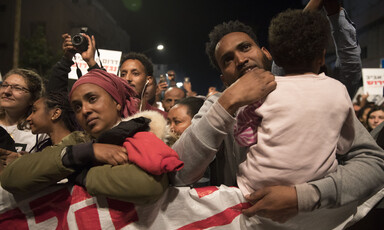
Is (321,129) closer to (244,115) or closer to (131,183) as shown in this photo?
(244,115)

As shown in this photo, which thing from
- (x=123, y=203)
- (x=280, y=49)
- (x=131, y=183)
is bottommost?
(x=123, y=203)

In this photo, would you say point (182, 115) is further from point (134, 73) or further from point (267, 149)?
point (267, 149)

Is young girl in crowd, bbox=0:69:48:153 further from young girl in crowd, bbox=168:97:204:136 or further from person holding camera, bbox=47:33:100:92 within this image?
young girl in crowd, bbox=168:97:204:136

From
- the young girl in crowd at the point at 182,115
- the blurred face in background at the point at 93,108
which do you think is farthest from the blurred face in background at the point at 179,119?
the blurred face in background at the point at 93,108

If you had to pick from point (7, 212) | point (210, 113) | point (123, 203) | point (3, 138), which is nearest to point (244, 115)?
point (210, 113)

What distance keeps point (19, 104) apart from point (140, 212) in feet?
7.93

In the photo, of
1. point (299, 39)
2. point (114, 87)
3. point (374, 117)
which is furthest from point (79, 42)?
point (374, 117)

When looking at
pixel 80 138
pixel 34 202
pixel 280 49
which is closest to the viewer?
pixel 280 49

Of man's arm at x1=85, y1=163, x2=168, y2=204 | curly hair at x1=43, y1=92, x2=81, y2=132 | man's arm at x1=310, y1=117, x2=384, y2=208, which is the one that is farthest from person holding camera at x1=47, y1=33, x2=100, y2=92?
man's arm at x1=310, y1=117, x2=384, y2=208

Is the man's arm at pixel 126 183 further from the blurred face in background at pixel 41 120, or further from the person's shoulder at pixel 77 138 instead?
the blurred face in background at pixel 41 120

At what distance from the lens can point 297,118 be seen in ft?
4.90

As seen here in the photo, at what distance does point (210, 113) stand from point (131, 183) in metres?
0.54

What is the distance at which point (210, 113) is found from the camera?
61.5 inches

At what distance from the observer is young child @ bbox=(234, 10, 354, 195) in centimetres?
150
